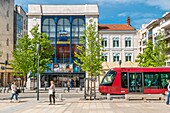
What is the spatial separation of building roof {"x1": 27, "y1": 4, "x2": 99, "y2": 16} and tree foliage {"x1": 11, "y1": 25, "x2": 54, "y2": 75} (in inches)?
582

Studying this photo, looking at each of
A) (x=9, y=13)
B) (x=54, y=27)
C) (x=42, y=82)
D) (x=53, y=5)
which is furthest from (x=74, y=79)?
(x=9, y=13)

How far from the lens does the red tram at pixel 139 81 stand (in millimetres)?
33188

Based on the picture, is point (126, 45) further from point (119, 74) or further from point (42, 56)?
point (119, 74)

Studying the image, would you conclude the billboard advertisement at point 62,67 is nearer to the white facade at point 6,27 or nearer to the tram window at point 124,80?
the white facade at point 6,27

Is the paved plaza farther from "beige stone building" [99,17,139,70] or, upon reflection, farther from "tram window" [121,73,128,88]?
"beige stone building" [99,17,139,70]

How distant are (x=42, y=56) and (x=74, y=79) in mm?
16416

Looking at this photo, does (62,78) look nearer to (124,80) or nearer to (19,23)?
(19,23)

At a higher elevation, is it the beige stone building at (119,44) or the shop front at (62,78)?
the beige stone building at (119,44)

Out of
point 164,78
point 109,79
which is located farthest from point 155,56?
point 109,79

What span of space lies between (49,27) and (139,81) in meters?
33.7

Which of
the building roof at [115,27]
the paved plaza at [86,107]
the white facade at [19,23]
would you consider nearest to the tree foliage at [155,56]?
the building roof at [115,27]

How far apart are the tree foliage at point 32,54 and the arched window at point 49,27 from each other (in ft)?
45.4

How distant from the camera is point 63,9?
6375cm

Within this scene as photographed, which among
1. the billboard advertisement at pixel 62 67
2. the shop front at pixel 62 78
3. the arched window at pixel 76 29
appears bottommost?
the shop front at pixel 62 78
